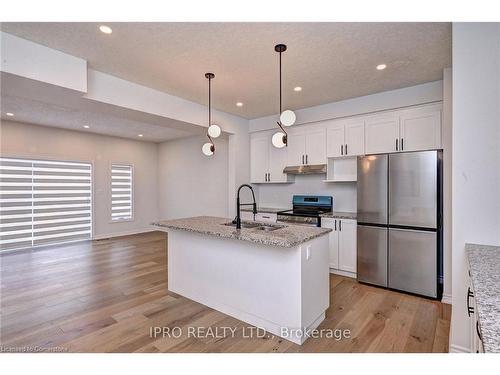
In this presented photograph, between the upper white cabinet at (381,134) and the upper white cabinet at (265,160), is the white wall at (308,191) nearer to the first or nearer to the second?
the upper white cabinet at (265,160)

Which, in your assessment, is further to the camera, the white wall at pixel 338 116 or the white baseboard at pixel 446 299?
the white wall at pixel 338 116

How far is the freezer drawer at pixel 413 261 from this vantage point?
3.08m

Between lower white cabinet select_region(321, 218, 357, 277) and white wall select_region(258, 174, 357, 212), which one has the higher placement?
white wall select_region(258, 174, 357, 212)

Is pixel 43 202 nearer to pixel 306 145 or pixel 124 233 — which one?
pixel 124 233

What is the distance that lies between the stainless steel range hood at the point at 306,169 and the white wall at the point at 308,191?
361mm

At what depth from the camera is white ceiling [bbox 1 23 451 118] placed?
2186 mm

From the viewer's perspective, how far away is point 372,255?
351 cm

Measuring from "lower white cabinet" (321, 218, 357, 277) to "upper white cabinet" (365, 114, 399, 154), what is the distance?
115cm

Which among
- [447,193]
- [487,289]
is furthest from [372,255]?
[487,289]

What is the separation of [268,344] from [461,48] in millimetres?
2859

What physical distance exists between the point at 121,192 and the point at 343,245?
239 inches

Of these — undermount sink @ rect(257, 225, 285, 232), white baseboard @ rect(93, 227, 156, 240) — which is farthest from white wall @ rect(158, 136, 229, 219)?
undermount sink @ rect(257, 225, 285, 232)

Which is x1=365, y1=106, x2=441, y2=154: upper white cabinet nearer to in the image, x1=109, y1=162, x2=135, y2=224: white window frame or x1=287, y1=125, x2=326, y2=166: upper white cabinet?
x1=287, y1=125, x2=326, y2=166: upper white cabinet

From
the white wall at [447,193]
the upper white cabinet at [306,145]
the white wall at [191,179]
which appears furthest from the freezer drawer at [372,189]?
the white wall at [191,179]
